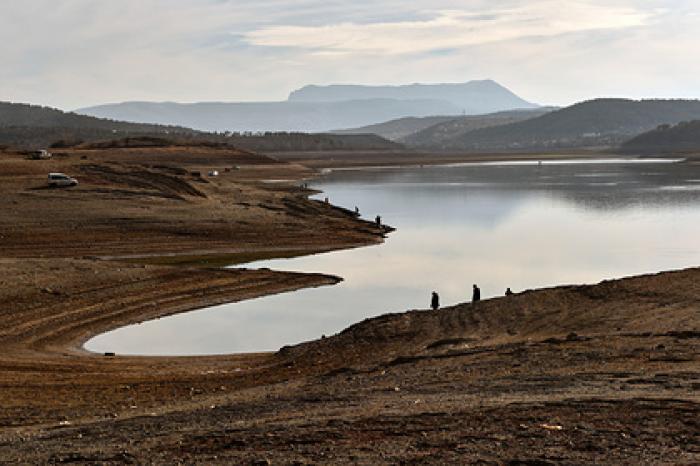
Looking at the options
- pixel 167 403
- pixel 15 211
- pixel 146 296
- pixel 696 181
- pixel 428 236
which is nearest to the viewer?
pixel 167 403

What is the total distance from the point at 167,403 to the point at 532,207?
73.1m

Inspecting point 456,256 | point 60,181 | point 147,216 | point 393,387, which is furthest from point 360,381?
point 60,181

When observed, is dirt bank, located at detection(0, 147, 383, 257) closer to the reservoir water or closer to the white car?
the white car

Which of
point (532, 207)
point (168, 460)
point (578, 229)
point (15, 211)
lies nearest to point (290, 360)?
point (168, 460)

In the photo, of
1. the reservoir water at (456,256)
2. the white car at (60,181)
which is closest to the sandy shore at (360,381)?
the reservoir water at (456,256)

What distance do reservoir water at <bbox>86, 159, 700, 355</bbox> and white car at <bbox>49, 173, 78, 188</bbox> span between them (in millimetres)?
24167

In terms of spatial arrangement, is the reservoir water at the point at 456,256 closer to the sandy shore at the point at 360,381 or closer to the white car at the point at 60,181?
the sandy shore at the point at 360,381

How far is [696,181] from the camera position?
395 feet

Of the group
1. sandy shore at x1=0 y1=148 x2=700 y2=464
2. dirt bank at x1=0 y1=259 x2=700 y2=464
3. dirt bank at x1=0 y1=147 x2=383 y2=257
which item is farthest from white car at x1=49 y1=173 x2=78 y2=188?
dirt bank at x1=0 y1=259 x2=700 y2=464

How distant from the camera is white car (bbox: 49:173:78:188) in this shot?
7094 centimetres

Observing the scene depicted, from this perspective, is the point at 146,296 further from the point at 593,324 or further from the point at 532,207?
the point at 532,207

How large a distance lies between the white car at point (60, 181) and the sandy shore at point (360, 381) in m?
21.8

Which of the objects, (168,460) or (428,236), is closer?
(168,460)

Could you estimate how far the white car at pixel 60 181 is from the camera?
233ft
